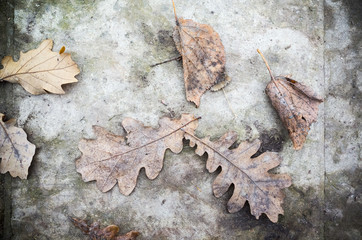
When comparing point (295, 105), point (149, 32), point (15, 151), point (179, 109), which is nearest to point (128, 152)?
point (179, 109)

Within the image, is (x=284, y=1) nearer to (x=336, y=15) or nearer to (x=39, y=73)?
(x=336, y=15)

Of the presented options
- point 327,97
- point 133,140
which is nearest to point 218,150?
point 133,140

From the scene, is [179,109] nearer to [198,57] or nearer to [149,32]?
[198,57]

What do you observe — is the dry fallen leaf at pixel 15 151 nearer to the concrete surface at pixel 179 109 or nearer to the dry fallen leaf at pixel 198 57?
the concrete surface at pixel 179 109

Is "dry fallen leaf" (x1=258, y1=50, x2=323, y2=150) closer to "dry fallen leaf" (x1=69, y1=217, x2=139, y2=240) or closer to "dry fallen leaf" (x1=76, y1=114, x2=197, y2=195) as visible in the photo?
"dry fallen leaf" (x1=76, y1=114, x2=197, y2=195)

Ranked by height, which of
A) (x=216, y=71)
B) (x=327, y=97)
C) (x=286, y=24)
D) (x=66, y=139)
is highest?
(x=286, y=24)
